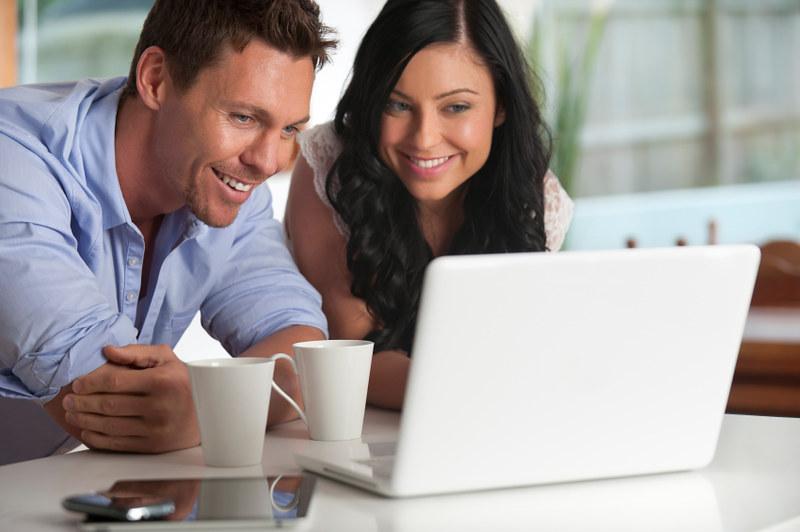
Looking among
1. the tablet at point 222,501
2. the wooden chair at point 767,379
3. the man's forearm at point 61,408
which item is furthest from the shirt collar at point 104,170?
the wooden chair at point 767,379

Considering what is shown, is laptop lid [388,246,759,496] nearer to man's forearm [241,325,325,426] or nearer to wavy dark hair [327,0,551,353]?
man's forearm [241,325,325,426]

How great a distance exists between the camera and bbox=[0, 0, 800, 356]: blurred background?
5.48m

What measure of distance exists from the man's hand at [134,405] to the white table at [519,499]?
0.06 feet

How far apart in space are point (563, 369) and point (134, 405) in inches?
19.4

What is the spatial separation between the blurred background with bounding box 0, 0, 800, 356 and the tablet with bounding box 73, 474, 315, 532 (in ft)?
15.0

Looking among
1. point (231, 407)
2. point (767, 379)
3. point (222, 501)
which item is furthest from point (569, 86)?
point (222, 501)

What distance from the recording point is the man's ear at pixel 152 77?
1.59 meters

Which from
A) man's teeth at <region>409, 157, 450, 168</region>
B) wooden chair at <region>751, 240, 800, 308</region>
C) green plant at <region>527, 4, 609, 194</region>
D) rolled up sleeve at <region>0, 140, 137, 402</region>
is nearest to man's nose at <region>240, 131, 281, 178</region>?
rolled up sleeve at <region>0, 140, 137, 402</region>

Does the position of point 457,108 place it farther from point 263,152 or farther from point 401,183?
point 263,152

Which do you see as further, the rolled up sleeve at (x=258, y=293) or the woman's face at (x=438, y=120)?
the woman's face at (x=438, y=120)

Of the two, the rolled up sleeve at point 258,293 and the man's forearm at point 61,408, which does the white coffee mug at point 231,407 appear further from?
the rolled up sleeve at point 258,293

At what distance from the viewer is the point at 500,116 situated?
2.02 metres

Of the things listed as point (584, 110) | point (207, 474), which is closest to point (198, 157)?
point (207, 474)

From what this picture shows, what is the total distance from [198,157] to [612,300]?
2.63ft
